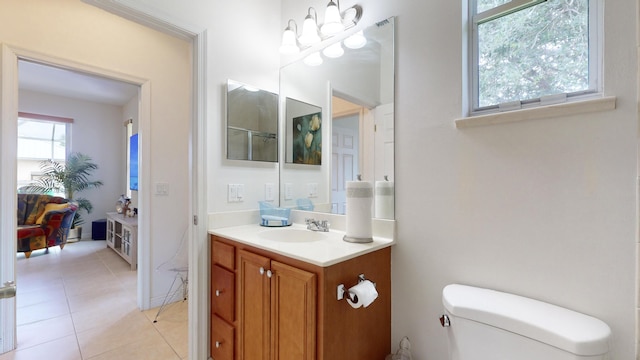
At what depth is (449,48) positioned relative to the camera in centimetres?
122

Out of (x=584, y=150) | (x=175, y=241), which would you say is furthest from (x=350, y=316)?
(x=175, y=241)

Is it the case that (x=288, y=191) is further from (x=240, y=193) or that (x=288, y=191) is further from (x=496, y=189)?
(x=496, y=189)

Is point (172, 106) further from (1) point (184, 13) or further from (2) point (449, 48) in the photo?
(2) point (449, 48)

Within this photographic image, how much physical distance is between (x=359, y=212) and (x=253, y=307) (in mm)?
698

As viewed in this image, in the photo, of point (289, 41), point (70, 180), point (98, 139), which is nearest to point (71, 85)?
point (98, 139)

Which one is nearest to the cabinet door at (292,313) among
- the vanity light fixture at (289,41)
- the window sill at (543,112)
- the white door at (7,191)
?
the window sill at (543,112)

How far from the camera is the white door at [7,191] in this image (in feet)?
5.83

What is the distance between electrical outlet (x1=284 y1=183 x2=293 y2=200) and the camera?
199 centimetres

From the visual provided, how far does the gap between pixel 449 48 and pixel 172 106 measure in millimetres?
2451

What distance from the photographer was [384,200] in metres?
1.44

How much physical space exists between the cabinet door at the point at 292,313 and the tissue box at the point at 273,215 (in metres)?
0.58

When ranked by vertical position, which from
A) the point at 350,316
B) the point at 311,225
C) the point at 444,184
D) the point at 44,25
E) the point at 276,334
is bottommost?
the point at 276,334

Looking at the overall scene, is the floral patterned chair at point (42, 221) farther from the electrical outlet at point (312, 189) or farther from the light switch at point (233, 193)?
the electrical outlet at point (312, 189)

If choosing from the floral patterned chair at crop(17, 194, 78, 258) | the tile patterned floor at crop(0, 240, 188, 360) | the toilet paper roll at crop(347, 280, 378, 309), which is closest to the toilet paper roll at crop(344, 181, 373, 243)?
the toilet paper roll at crop(347, 280, 378, 309)
